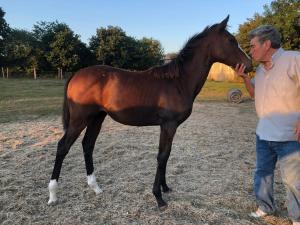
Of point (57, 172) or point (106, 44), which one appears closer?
point (57, 172)

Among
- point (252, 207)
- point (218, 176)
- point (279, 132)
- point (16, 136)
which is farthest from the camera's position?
point (16, 136)

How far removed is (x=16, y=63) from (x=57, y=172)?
1309 inches

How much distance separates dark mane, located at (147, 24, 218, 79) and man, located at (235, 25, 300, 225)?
2.71 feet

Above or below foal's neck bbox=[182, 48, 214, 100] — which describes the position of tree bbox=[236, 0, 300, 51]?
above

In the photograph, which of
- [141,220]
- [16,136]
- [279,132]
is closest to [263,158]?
[279,132]

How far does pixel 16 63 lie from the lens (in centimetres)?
3419

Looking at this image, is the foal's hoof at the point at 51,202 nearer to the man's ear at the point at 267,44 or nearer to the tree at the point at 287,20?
the man's ear at the point at 267,44

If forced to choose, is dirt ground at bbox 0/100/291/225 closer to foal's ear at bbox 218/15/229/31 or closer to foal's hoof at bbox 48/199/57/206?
foal's hoof at bbox 48/199/57/206

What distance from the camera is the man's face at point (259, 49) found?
3.17 m

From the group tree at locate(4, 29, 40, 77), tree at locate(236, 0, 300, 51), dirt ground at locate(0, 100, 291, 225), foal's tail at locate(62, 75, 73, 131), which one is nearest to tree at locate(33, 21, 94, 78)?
tree at locate(4, 29, 40, 77)

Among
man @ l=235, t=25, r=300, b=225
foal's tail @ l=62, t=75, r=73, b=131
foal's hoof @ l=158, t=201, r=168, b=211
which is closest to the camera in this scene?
man @ l=235, t=25, r=300, b=225

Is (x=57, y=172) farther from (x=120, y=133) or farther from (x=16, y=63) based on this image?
(x=16, y=63)

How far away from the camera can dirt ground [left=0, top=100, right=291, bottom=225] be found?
3.55 m

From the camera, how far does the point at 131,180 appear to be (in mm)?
4617
